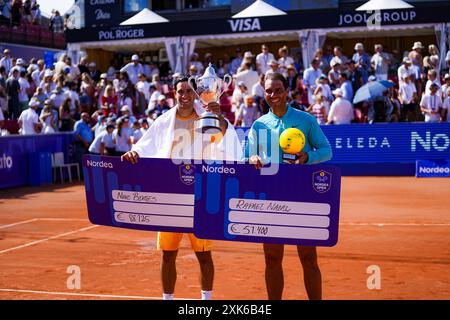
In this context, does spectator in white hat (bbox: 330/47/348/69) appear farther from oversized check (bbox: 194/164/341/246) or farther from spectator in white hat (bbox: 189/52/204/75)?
oversized check (bbox: 194/164/341/246)

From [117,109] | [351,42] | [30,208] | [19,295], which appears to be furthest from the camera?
[351,42]

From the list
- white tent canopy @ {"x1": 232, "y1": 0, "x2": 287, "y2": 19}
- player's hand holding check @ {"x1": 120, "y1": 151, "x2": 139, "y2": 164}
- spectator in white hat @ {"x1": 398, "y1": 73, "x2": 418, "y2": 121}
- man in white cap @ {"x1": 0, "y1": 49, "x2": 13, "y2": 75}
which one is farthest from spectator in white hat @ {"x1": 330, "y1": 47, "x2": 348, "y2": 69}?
player's hand holding check @ {"x1": 120, "y1": 151, "x2": 139, "y2": 164}

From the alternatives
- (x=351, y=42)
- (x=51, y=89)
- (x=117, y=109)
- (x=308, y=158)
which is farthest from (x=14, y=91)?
(x=308, y=158)

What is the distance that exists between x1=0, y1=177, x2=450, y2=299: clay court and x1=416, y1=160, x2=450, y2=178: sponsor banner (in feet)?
14.7

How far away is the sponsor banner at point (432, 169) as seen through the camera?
1930 cm

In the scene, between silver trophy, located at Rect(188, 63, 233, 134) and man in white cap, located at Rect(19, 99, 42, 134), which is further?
man in white cap, located at Rect(19, 99, 42, 134)

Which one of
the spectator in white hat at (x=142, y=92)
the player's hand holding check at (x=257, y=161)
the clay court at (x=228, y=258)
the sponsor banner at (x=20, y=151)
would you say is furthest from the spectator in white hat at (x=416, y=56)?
the player's hand holding check at (x=257, y=161)

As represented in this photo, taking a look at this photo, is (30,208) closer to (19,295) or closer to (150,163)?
(19,295)

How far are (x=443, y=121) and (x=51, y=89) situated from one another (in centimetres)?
1332

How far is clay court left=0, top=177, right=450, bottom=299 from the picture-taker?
770 cm

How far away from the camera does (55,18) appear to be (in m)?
34.9

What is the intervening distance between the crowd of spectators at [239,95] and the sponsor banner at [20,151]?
0.70m

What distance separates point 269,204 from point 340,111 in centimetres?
1458

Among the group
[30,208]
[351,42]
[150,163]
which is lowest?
[30,208]
